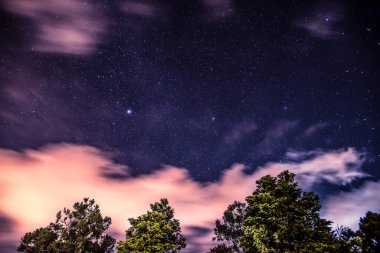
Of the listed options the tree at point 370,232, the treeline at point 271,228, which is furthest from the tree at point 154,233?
the tree at point 370,232

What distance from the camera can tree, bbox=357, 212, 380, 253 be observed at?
19609 millimetres

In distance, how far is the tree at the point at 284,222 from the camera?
22656 millimetres

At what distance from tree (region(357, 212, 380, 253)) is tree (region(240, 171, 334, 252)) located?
104 inches

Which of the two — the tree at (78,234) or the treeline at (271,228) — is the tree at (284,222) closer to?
the treeline at (271,228)

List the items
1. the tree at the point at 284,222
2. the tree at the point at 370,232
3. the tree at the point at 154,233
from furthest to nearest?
1. the tree at the point at 154,233
2. the tree at the point at 284,222
3. the tree at the point at 370,232

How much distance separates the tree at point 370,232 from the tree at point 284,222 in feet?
8.63

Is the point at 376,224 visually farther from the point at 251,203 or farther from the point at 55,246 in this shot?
the point at 55,246

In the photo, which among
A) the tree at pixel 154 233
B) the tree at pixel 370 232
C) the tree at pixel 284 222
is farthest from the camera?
the tree at pixel 154 233

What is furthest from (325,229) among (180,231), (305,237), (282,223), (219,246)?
(219,246)

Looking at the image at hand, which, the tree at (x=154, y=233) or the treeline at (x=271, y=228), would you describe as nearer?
the treeline at (x=271, y=228)

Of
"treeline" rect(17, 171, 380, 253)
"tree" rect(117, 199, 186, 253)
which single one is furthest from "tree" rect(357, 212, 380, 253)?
"tree" rect(117, 199, 186, 253)

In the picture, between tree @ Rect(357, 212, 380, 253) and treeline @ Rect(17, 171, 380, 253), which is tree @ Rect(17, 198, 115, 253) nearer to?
treeline @ Rect(17, 171, 380, 253)

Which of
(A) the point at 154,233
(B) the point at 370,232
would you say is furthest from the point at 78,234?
(B) the point at 370,232

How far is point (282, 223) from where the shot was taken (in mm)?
23984
